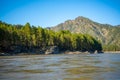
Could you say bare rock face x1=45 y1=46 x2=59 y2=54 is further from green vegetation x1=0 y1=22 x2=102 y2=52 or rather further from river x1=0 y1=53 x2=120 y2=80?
river x1=0 y1=53 x2=120 y2=80

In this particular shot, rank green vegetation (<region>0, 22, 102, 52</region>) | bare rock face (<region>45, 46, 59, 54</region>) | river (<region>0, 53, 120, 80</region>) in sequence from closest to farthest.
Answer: river (<region>0, 53, 120, 80</region>) → green vegetation (<region>0, 22, 102, 52</region>) → bare rock face (<region>45, 46, 59, 54</region>)

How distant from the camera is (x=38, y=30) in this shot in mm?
122562

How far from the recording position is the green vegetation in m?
102

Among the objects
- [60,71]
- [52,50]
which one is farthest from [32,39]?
[60,71]

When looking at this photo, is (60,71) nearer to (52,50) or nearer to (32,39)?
(32,39)

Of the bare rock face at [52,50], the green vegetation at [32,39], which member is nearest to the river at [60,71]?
Answer: the green vegetation at [32,39]

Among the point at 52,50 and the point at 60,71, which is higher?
the point at 52,50

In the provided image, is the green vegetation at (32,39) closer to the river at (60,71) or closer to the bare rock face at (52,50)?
the bare rock face at (52,50)

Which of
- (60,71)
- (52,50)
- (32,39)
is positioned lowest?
(60,71)

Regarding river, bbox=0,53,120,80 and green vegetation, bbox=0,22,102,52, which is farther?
green vegetation, bbox=0,22,102,52

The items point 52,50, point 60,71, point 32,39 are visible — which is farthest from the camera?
point 52,50

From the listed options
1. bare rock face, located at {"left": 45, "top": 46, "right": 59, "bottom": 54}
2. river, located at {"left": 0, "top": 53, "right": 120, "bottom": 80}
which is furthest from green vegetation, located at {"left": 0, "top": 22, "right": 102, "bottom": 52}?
river, located at {"left": 0, "top": 53, "right": 120, "bottom": 80}

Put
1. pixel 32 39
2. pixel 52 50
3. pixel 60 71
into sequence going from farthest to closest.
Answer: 1. pixel 52 50
2. pixel 32 39
3. pixel 60 71

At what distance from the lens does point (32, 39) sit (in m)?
117
